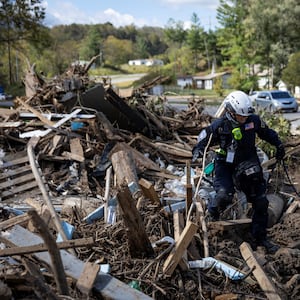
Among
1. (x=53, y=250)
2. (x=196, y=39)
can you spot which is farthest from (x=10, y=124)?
(x=196, y=39)

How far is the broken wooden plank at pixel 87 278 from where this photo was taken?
3.36m

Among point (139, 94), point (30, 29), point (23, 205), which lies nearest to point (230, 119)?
point (23, 205)

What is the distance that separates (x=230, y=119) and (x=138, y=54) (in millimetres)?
108454

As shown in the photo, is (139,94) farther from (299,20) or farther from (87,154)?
(299,20)

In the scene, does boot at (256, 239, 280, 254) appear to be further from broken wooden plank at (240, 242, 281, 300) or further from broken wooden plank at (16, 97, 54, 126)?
broken wooden plank at (16, 97, 54, 126)

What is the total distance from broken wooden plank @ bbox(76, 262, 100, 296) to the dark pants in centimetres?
228

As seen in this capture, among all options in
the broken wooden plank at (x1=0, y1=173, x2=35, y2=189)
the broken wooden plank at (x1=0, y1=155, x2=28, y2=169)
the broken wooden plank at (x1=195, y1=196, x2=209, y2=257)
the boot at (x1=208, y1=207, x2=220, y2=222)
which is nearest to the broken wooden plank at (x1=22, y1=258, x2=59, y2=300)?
the broken wooden plank at (x1=195, y1=196, x2=209, y2=257)

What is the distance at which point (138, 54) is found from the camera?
364ft

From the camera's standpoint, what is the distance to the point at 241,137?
5180mm

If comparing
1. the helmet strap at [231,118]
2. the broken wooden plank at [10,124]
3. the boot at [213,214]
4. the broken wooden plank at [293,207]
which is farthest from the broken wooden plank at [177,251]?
the broken wooden plank at [10,124]

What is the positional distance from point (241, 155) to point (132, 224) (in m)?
1.84

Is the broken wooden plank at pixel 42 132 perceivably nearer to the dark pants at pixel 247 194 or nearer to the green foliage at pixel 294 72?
the dark pants at pixel 247 194

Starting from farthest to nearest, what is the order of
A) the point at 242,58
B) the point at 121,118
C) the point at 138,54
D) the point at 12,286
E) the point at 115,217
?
1. the point at 138,54
2. the point at 242,58
3. the point at 121,118
4. the point at 115,217
5. the point at 12,286

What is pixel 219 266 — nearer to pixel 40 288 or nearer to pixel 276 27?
pixel 40 288
